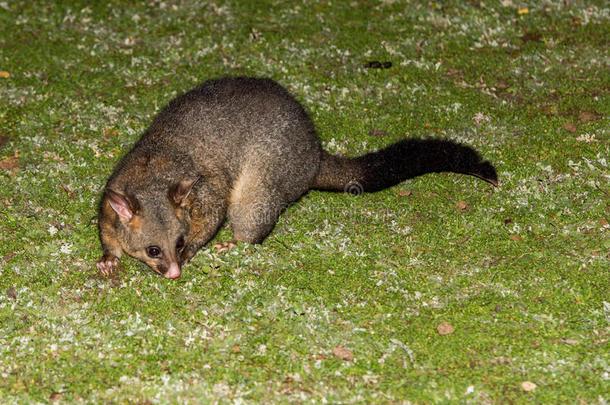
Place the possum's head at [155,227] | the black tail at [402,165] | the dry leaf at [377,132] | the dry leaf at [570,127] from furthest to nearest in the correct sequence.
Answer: the dry leaf at [377,132], the dry leaf at [570,127], the black tail at [402,165], the possum's head at [155,227]

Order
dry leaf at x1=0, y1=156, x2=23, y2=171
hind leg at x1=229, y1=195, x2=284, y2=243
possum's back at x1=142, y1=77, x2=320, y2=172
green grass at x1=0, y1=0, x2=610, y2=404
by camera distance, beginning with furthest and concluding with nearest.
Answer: dry leaf at x1=0, y1=156, x2=23, y2=171 < hind leg at x1=229, y1=195, x2=284, y2=243 < possum's back at x1=142, y1=77, x2=320, y2=172 < green grass at x1=0, y1=0, x2=610, y2=404

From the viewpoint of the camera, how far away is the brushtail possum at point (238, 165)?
803cm

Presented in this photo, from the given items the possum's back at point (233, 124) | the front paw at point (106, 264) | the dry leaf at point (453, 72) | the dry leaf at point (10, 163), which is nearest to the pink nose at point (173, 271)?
the front paw at point (106, 264)

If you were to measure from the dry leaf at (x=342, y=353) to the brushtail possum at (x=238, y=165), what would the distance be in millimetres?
2152

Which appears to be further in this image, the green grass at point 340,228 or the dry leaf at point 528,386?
the green grass at point 340,228

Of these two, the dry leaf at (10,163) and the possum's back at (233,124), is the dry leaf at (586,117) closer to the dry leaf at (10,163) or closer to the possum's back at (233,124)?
Answer: the possum's back at (233,124)

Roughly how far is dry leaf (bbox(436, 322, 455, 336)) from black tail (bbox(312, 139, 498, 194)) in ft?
7.70

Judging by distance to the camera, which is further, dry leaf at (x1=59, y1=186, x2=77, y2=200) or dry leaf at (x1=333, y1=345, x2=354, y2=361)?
dry leaf at (x1=59, y1=186, x2=77, y2=200)

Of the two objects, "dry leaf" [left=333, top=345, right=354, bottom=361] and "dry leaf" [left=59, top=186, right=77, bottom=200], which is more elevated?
"dry leaf" [left=333, top=345, right=354, bottom=361]

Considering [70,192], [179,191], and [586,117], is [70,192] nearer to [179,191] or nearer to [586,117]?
[179,191]

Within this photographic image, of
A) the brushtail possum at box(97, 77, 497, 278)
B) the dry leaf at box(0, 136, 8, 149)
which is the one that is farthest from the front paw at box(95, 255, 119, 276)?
the dry leaf at box(0, 136, 8, 149)

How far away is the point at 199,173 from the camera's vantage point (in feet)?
27.4

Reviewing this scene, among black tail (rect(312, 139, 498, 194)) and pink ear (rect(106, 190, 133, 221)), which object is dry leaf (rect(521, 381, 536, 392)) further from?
pink ear (rect(106, 190, 133, 221))

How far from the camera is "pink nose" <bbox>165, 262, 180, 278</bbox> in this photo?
7.62 meters
